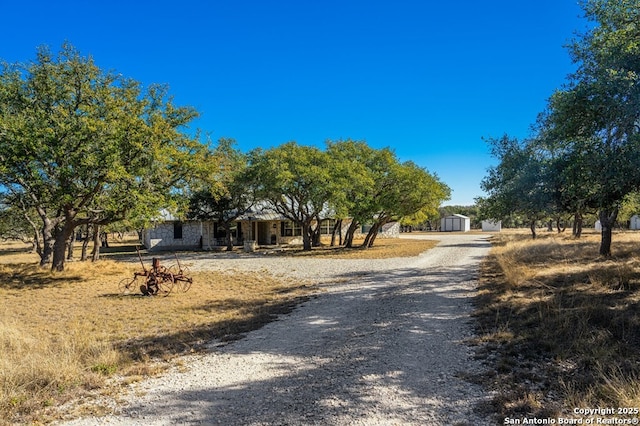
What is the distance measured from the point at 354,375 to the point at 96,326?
623 centimetres

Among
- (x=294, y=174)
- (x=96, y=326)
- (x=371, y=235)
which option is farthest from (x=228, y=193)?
(x=96, y=326)

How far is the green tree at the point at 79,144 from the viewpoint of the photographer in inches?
495

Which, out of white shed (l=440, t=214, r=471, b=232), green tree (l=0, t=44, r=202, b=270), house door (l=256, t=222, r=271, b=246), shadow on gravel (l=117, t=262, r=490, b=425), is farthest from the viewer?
white shed (l=440, t=214, r=471, b=232)

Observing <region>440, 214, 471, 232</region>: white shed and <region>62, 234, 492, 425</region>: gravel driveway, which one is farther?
<region>440, 214, 471, 232</region>: white shed

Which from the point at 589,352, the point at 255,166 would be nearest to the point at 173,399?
the point at 589,352

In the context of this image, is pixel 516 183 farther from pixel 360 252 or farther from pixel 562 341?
pixel 360 252

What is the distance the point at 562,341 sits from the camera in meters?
5.68

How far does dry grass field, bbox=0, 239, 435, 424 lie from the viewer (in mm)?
4555

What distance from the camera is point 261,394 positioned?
4.34 m

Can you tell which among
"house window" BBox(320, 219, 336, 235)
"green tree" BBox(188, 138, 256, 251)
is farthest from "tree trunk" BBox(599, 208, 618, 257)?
"house window" BBox(320, 219, 336, 235)

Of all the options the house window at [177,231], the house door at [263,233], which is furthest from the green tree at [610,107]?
the house window at [177,231]

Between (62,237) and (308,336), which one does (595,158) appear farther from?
(62,237)

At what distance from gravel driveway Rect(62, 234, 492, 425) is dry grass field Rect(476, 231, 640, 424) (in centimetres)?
41

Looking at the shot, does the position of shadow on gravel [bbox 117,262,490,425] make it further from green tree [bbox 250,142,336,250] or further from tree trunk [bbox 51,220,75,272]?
green tree [bbox 250,142,336,250]
